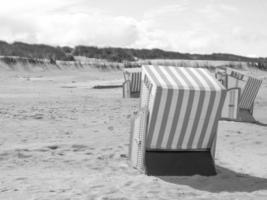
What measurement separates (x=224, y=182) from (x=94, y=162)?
1.84 m

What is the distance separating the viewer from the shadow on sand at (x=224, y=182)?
19.4ft

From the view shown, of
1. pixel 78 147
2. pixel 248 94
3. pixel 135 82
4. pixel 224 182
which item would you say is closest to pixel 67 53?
pixel 135 82

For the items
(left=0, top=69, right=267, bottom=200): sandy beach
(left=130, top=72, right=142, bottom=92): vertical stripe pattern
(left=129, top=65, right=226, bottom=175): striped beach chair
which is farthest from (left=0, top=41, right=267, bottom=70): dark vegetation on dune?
(left=129, top=65, right=226, bottom=175): striped beach chair

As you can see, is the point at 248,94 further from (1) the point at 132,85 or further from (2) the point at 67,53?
Answer: (2) the point at 67,53

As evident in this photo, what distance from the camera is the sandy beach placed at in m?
5.47

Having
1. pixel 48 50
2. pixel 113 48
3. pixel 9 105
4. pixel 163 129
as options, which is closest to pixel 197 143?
pixel 163 129

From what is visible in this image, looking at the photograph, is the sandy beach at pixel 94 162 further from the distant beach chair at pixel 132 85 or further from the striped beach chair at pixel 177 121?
the distant beach chair at pixel 132 85

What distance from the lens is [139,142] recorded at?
21.8 ft

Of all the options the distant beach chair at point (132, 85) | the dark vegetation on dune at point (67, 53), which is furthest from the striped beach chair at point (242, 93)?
the dark vegetation on dune at point (67, 53)

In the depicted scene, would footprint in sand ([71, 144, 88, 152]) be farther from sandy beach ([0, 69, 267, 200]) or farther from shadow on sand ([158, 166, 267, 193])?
shadow on sand ([158, 166, 267, 193])

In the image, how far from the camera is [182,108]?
21.0ft

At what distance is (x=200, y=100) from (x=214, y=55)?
6956cm

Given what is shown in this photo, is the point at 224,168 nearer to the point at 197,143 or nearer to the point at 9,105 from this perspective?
the point at 197,143

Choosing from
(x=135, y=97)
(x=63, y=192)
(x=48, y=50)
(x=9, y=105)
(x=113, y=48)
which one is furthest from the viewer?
(x=113, y=48)
